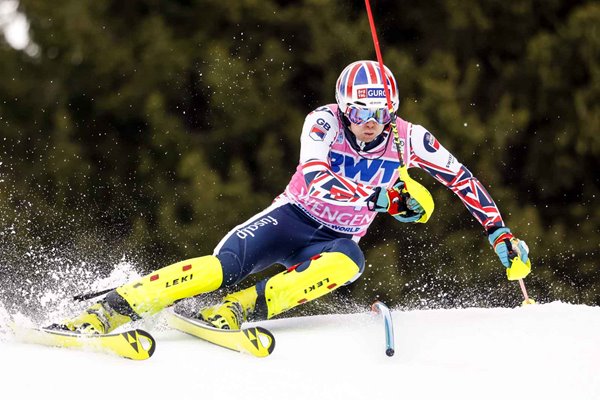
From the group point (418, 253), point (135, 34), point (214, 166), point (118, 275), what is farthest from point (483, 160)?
point (118, 275)

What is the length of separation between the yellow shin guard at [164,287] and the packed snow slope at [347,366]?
172 millimetres

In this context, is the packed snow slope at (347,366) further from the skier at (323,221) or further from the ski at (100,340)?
the skier at (323,221)

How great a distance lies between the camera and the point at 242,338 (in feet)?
12.8

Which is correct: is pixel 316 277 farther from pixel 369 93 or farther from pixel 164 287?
pixel 369 93

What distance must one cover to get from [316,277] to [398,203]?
0.49 m

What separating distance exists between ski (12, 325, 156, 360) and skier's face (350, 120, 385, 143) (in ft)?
4.52

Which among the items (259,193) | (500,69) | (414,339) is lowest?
(414,339)

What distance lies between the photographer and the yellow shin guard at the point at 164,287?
13.5 feet

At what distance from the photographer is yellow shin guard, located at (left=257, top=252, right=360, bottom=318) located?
13.9 feet

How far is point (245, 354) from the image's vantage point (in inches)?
153

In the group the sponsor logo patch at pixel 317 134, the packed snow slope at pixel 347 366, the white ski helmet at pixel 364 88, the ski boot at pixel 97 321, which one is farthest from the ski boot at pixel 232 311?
the white ski helmet at pixel 364 88

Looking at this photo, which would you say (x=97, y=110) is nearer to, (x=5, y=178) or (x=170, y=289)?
(x=5, y=178)

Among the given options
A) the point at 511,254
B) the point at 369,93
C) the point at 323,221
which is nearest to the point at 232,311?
the point at 323,221

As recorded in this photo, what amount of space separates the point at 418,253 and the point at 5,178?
4334mm
